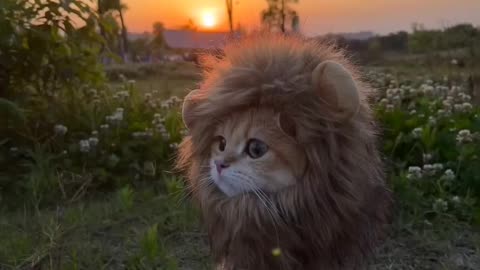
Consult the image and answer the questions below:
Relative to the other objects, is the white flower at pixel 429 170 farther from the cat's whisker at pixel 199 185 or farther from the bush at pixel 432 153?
the cat's whisker at pixel 199 185

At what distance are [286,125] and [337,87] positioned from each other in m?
0.20

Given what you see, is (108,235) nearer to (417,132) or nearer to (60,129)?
(60,129)

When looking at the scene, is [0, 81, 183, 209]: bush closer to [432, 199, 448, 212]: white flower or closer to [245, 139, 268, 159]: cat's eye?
[432, 199, 448, 212]: white flower

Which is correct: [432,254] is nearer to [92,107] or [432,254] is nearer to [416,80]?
[92,107]

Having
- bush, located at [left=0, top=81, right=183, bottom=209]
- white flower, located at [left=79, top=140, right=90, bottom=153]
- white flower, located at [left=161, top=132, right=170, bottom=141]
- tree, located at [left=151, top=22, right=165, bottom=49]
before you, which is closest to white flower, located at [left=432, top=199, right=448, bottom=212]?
bush, located at [left=0, top=81, right=183, bottom=209]

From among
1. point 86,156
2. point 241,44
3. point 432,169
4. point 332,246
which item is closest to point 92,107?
point 86,156

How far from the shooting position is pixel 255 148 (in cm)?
211

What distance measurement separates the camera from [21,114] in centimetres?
415

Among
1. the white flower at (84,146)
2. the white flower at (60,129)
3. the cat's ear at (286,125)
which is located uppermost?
the cat's ear at (286,125)

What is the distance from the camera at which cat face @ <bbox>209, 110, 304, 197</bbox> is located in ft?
6.86

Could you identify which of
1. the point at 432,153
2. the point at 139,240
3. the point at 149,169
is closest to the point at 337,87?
the point at 139,240

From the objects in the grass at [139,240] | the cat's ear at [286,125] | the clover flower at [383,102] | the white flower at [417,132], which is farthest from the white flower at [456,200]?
the cat's ear at [286,125]

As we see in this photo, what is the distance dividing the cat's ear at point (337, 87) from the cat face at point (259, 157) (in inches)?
6.9

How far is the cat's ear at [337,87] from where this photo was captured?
2.05 meters
